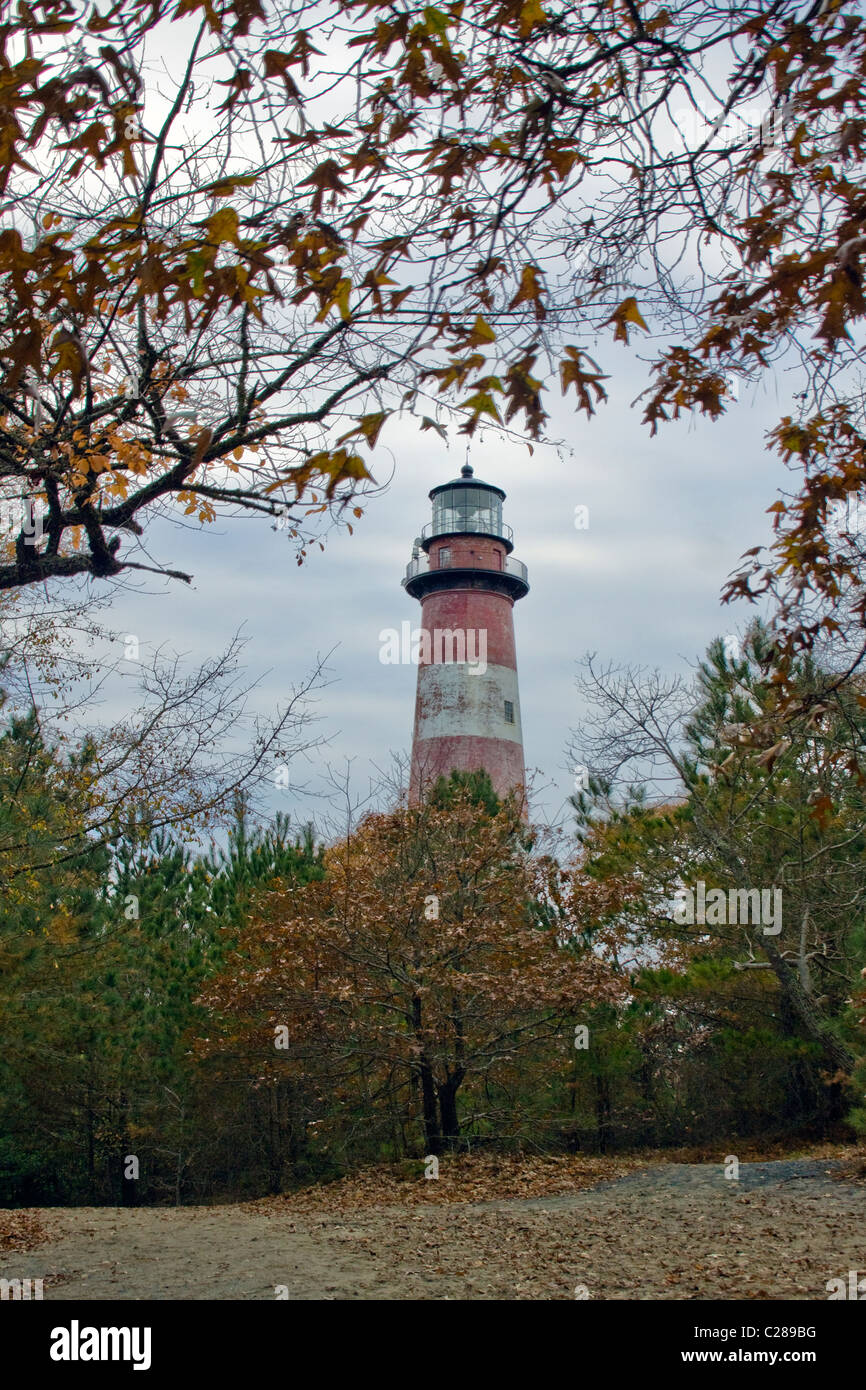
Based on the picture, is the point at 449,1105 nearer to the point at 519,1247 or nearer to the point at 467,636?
the point at 519,1247

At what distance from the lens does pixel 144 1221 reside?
11094mm

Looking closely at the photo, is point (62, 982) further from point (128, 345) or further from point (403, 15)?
point (403, 15)

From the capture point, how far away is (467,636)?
27.2 metres

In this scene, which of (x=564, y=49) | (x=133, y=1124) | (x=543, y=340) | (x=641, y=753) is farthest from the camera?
(x=133, y=1124)

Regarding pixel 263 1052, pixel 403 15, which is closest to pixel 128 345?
pixel 403 15

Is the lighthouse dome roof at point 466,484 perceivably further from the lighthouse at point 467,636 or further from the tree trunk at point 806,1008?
the tree trunk at point 806,1008

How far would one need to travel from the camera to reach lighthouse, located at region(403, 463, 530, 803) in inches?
1039

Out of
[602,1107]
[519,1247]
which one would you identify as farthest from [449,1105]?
[519,1247]

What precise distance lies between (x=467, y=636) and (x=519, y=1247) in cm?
2023

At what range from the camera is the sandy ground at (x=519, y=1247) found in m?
6.38

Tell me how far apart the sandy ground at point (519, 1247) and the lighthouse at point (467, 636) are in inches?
626

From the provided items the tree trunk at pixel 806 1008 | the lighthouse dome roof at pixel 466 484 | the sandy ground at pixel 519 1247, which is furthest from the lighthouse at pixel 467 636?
the sandy ground at pixel 519 1247

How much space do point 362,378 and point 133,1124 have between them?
13238mm

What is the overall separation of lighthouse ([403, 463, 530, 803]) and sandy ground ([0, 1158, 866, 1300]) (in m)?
15.9
